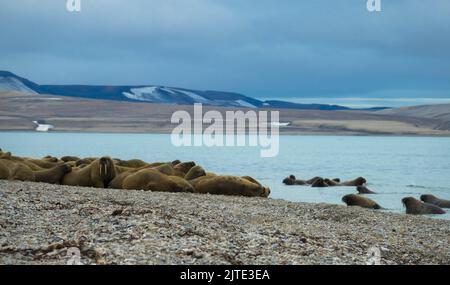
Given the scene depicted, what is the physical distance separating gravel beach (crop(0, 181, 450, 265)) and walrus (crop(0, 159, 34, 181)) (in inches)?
151

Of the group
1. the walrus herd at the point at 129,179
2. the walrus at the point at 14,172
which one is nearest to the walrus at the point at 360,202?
the walrus herd at the point at 129,179

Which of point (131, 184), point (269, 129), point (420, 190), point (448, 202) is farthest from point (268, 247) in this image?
point (269, 129)

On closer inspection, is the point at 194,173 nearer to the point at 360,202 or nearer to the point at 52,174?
the point at 52,174

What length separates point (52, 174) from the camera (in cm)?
2028

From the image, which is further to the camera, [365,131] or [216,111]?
[216,111]

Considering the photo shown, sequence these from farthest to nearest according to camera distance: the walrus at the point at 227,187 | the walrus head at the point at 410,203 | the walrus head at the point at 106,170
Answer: the walrus head at the point at 410,203 < the walrus head at the point at 106,170 < the walrus at the point at 227,187

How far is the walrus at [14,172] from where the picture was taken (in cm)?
1895

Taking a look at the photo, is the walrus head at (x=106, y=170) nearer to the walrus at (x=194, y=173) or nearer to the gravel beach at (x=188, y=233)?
the walrus at (x=194, y=173)

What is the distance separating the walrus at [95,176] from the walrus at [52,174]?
15 cm

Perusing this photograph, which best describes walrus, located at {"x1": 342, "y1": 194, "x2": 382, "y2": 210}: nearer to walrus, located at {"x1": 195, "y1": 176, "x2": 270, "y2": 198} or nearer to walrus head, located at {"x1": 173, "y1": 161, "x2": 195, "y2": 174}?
walrus, located at {"x1": 195, "y1": 176, "x2": 270, "y2": 198}

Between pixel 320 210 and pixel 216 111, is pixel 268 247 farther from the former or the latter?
pixel 216 111

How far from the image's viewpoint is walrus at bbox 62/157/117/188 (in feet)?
65.3

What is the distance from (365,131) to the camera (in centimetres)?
14775

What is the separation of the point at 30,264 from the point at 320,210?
8881mm
